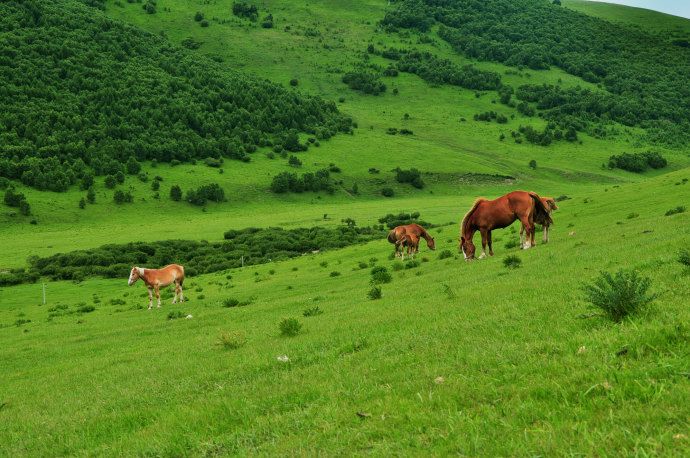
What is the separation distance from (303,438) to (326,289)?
23805mm

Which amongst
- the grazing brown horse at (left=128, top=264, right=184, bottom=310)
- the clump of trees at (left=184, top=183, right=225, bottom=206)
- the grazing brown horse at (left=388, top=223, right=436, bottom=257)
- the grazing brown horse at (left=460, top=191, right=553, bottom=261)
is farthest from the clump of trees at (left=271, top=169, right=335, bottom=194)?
the grazing brown horse at (left=460, top=191, right=553, bottom=261)

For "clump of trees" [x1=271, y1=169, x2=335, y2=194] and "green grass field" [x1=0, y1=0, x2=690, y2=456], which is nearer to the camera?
"green grass field" [x1=0, y1=0, x2=690, y2=456]

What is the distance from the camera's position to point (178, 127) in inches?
6176

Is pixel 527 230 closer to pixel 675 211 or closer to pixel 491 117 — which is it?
pixel 675 211

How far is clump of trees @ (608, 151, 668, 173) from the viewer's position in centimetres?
15388

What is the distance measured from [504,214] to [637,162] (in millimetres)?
148882

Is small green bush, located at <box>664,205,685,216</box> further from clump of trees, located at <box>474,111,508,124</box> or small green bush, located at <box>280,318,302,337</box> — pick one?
clump of trees, located at <box>474,111,508,124</box>

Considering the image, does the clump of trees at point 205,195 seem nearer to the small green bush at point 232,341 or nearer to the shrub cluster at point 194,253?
the shrub cluster at point 194,253

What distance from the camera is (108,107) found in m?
157

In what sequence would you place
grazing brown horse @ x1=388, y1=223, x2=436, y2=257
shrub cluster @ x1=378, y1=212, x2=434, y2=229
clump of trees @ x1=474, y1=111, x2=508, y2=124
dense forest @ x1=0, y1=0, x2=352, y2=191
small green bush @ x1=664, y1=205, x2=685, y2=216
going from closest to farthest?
1. small green bush @ x1=664, y1=205, x2=685, y2=216
2. grazing brown horse @ x1=388, y1=223, x2=436, y2=257
3. shrub cluster @ x1=378, y1=212, x2=434, y2=229
4. dense forest @ x1=0, y1=0, x2=352, y2=191
5. clump of trees @ x1=474, y1=111, x2=508, y2=124

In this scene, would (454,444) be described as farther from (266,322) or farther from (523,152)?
(523,152)

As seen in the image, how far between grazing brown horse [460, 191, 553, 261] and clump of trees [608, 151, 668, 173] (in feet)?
472

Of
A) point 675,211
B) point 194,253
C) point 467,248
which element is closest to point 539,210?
point 467,248

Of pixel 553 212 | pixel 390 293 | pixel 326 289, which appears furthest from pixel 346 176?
pixel 390 293
